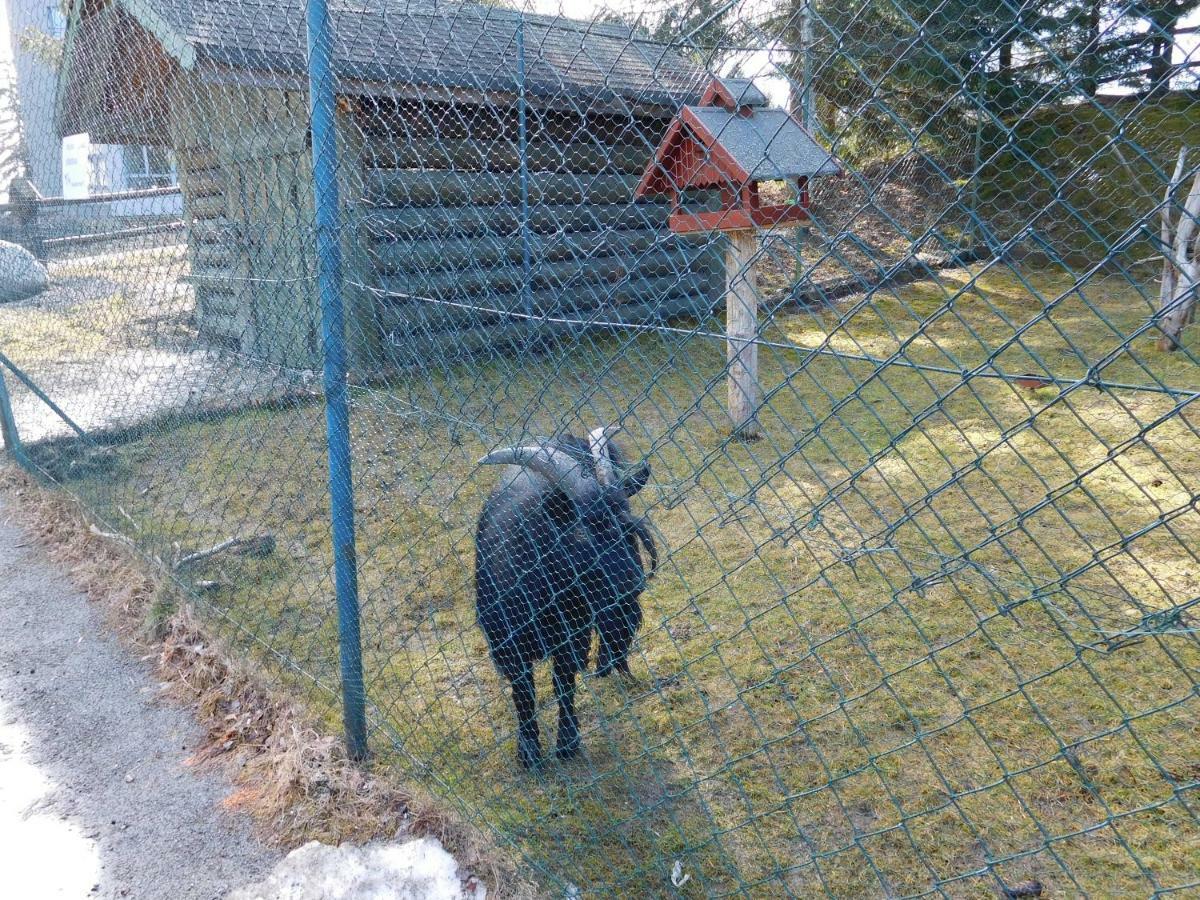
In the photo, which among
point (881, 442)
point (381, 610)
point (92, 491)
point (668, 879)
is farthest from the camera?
point (881, 442)

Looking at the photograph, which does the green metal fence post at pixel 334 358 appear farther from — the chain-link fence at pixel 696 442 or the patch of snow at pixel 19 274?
the patch of snow at pixel 19 274

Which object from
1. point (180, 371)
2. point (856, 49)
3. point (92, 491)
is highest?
point (856, 49)

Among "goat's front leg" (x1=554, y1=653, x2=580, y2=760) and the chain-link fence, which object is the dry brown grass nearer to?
the chain-link fence

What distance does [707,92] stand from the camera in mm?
3414

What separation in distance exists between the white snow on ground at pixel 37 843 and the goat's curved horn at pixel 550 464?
1.71 meters

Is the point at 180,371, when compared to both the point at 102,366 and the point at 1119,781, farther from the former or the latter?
the point at 1119,781

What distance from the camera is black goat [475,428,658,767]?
249 centimetres

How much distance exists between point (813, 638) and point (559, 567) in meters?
1.55

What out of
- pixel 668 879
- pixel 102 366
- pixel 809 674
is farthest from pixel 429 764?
pixel 102 366

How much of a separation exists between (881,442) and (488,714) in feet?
12.3

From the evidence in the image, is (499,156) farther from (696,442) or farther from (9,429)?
(696,442)

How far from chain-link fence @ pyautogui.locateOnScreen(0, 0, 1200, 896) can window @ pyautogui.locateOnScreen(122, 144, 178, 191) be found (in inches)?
2.6

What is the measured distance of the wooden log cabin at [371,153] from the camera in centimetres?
404

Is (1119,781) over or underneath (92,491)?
underneath
